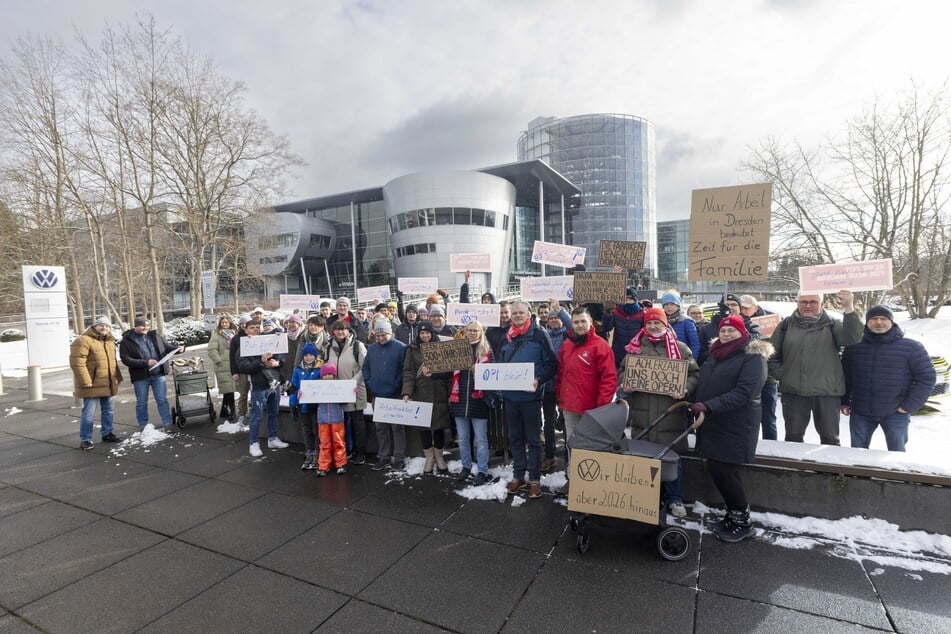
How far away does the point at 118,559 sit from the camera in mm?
3922

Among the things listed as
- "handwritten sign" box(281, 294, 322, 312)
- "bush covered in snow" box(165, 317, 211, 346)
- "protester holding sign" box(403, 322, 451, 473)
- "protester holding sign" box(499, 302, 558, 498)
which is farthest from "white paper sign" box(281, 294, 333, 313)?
"bush covered in snow" box(165, 317, 211, 346)

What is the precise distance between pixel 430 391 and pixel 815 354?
4.46m

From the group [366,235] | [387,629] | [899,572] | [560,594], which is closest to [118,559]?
[387,629]

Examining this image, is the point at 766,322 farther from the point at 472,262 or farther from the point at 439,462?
the point at 472,262

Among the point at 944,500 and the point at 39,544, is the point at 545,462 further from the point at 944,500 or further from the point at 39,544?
the point at 39,544

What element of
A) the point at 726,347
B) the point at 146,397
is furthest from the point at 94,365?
the point at 726,347

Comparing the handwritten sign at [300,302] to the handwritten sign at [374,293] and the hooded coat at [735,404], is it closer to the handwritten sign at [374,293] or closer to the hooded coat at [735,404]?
the handwritten sign at [374,293]

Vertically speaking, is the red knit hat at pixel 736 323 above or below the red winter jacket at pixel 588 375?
above

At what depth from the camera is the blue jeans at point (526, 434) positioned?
4910mm

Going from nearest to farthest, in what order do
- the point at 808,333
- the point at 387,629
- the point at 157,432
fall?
1. the point at 387,629
2. the point at 808,333
3. the point at 157,432

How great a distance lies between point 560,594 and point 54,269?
60.6 feet

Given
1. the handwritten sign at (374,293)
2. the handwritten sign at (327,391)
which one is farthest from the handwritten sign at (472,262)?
the handwritten sign at (327,391)

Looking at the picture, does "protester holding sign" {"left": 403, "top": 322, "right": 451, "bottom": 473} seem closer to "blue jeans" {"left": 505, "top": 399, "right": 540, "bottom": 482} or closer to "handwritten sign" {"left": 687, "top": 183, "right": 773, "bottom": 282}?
"blue jeans" {"left": 505, "top": 399, "right": 540, "bottom": 482}

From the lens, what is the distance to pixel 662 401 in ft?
13.7
